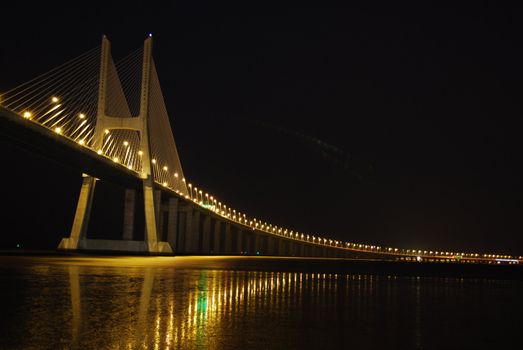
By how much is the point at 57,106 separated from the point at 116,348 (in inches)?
1313

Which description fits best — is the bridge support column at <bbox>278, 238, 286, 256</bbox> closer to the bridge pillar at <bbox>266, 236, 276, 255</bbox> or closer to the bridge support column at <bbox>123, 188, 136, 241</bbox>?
the bridge pillar at <bbox>266, 236, 276, 255</bbox>

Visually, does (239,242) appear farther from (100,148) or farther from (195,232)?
(100,148)

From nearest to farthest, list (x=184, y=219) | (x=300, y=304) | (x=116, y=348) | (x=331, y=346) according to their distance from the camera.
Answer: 1. (x=116, y=348)
2. (x=331, y=346)
3. (x=300, y=304)
4. (x=184, y=219)

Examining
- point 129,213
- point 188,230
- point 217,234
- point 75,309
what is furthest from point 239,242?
point 75,309

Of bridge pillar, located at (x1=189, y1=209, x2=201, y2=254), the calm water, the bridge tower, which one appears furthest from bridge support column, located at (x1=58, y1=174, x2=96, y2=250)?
the calm water

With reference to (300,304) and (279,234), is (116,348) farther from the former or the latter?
(279,234)

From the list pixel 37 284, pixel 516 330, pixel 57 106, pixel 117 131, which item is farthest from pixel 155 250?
pixel 516 330

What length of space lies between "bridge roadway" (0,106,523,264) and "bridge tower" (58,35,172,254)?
1494 mm

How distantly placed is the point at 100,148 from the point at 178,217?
1227 inches

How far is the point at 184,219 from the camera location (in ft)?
249

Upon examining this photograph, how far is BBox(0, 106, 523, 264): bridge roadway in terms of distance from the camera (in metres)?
35.6

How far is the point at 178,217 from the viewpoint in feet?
247

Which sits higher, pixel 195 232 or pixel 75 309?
pixel 195 232

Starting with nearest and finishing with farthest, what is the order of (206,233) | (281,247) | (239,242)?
1. (206,233)
2. (239,242)
3. (281,247)
